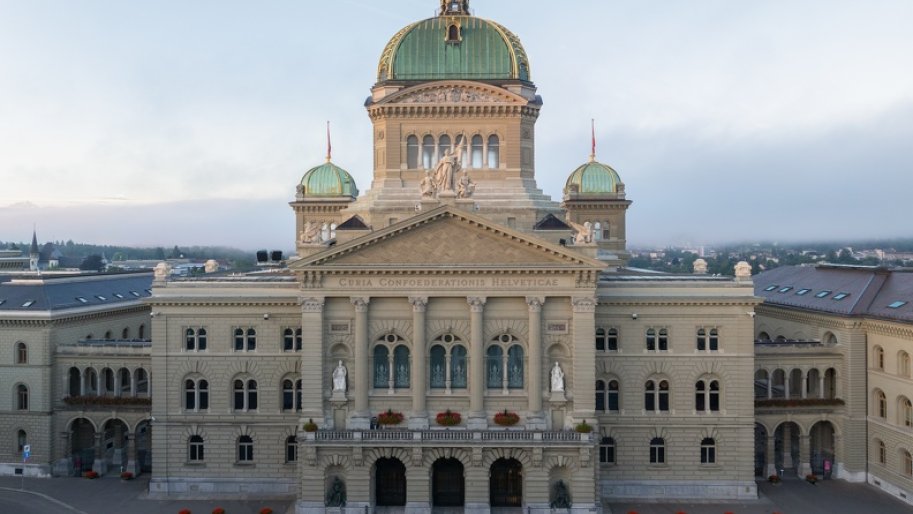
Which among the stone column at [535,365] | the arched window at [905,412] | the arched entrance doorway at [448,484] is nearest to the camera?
the stone column at [535,365]

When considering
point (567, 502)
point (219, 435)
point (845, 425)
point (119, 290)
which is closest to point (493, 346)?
point (567, 502)

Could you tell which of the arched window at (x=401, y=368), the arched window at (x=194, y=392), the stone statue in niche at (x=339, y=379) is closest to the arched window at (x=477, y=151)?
the arched window at (x=401, y=368)

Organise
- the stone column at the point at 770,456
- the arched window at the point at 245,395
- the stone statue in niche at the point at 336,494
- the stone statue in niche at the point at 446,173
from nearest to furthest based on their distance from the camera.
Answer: the stone statue in niche at the point at 336,494 < the stone statue in niche at the point at 446,173 < the arched window at the point at 245,395 < the stone column at the point at 770,456

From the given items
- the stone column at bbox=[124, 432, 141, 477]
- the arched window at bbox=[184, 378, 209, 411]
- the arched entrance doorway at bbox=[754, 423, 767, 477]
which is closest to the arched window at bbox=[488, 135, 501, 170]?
the arched window at bbox=[184, 378, 209, 411]

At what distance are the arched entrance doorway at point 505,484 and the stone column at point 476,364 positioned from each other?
3.18m

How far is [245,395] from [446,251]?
19.4 metres

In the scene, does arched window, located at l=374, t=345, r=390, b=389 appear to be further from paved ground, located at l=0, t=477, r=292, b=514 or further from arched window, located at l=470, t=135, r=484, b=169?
arched window, located at l=470, t=135, r=484, b=169

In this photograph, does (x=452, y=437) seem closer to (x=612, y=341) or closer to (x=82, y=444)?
(x=612, y=341)

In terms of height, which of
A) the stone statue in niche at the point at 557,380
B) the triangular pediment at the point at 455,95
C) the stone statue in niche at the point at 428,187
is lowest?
the stone statue in niche at the point at 557,380

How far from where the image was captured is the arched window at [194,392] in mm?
65625

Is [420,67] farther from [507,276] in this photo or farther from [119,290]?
[119,290]

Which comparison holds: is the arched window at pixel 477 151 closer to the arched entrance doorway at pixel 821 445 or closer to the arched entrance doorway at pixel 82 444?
the arched entrance doorway at pixel 821 445

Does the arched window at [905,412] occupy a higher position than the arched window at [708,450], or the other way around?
the arched window at [905,412]

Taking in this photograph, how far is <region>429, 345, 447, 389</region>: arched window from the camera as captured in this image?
200 ft
